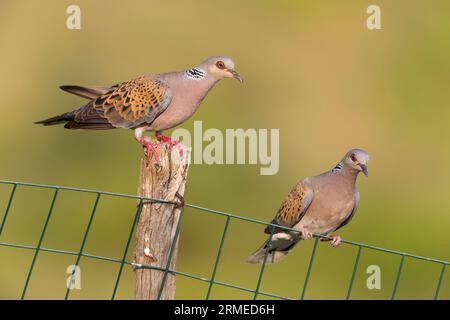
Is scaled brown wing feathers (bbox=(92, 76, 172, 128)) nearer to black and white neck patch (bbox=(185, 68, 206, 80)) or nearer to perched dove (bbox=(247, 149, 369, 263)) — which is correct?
black and white neck patch (bbox=(185, 68, 206, 80))

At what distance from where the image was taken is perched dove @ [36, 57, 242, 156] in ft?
24.8

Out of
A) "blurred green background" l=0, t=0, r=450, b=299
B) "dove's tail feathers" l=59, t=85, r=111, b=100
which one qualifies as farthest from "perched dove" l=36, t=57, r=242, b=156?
"blurred green background" l=0, t=0, r=450, b=299

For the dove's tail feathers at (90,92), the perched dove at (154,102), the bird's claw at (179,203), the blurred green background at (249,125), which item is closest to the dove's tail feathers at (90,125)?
the perched dove at (154,102)

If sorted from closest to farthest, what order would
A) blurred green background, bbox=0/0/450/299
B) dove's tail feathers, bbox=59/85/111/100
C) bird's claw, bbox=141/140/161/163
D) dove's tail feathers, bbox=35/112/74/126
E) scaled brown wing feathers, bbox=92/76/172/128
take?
bird's claw, bbox=141/140/161/163
scaled brown wing feathers, bbox=92/76/172/128
dove's tail feathers, bbox=35/112/74/126
dove's tail feathers, bbox=59/85/111/100
blurred green background, bbox=0/0/450/299

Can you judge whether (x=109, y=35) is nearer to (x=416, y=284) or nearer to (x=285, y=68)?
→ (x=285, y=68)

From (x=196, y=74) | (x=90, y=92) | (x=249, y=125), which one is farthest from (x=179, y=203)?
(x=249, y=125)

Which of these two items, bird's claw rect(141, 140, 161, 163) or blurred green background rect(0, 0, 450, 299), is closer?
bird's claw rect(141, 140, 161, 163)

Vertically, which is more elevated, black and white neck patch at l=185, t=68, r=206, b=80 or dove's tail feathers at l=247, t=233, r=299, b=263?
black and white neck patch at l=185, t=68, r=206, b=80

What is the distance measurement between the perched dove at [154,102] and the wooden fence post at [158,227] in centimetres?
167

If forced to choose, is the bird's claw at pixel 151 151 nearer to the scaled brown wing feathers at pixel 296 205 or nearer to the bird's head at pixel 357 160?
the scaled brown wing feathers at pixel 296 205

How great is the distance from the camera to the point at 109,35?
13.4 meters

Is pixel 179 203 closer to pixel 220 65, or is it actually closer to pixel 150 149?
pixel 150 149

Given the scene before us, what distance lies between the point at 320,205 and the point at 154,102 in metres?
1.43

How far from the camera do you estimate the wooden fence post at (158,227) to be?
5691mm
